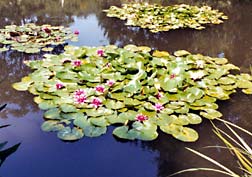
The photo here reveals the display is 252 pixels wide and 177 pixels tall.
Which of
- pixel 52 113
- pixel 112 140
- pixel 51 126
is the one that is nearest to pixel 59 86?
pixel 52 113

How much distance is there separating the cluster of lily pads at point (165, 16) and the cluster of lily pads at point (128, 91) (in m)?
1.48

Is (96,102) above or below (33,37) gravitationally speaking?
below

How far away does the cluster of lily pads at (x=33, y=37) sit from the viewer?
370cm

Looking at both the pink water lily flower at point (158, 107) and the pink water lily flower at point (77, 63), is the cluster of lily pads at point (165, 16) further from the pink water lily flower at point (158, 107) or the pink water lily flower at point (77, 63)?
the pink water lily flower at point (158, 107)

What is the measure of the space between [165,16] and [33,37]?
217 centimetres

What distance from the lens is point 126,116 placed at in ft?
7.72

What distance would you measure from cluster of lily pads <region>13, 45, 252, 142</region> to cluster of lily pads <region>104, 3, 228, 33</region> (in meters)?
1.48

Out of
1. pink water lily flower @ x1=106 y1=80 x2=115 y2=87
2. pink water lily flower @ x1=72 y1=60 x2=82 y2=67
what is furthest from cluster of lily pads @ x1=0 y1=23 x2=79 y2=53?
pink water lily flower @ x1=106 y1=80 x2=115 y2=87

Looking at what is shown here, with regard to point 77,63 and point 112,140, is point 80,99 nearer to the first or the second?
point 112,140

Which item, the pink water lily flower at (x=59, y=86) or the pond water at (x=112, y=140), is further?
the pink water lily flower at (x=59, y=86)

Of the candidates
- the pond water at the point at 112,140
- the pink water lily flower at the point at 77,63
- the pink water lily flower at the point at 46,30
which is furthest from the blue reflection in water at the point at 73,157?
the pink water lily flower at the point at 46,30

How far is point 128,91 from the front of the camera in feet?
8.52

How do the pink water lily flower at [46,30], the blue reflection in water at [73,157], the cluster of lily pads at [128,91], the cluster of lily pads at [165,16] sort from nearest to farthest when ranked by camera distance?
the blue reflection in water at [73,157]
the cluster of lily pads at [128,91]
the pink water lily flower at [46,30]
the cluster of lily pads at [165,16]

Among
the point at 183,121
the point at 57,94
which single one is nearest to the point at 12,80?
the point at 57,94
